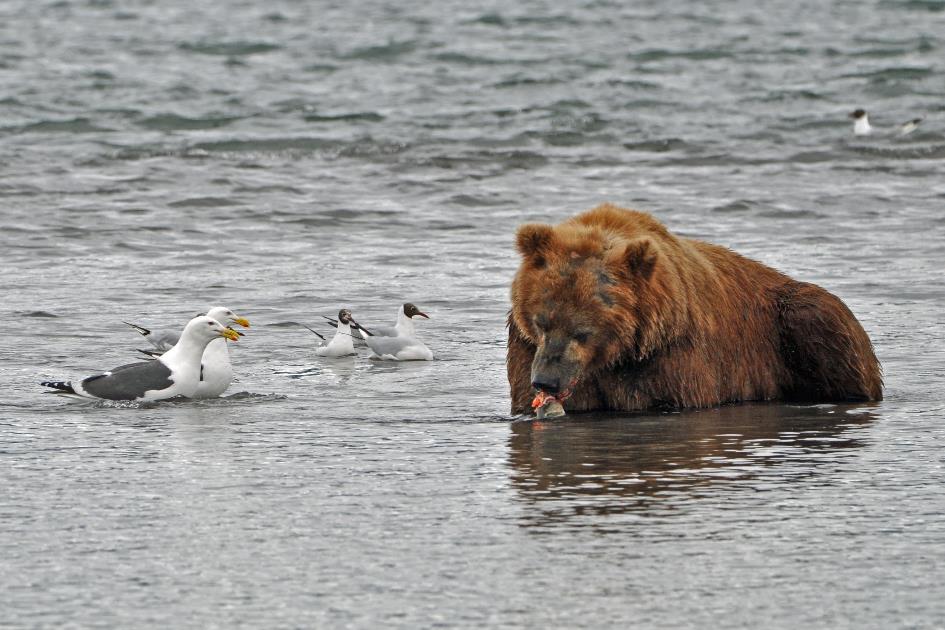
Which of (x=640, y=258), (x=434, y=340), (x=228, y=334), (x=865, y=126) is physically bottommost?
(x=434, y=340)

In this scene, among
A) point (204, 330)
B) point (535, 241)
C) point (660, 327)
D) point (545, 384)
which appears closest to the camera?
point (545, 384)

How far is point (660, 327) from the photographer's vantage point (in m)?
8.57

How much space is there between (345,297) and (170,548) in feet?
24.9

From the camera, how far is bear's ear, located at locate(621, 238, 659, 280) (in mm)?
8352

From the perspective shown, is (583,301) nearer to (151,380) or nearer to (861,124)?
(151,380)

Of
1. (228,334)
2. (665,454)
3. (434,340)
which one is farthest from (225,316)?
(665,454)

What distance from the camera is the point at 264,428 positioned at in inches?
326

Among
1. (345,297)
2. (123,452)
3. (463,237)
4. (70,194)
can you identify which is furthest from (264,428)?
(70,194)

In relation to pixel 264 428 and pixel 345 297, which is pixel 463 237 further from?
pixel 264 428

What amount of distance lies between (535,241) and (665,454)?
1.38 metres

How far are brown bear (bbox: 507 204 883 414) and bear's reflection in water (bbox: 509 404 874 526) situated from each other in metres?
0.18

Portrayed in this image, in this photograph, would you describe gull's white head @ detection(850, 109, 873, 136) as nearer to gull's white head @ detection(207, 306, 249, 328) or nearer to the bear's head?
gull's white head @ detection(207, 306, 249, 328)

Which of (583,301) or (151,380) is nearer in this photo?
(583,301)

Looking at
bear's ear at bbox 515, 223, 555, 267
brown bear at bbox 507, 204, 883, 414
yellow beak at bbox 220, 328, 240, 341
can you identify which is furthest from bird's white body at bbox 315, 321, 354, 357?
bear's ear at bbox 515, 223, 555, 267
